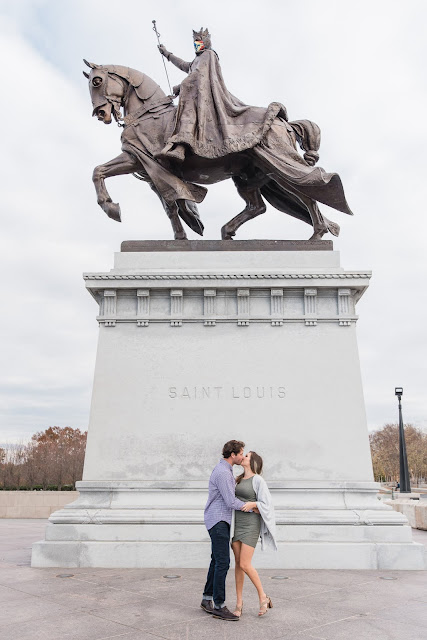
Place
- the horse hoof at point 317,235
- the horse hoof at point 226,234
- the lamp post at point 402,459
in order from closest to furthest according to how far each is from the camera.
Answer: the horse hoof at point 317,235
the horse hoof at point 226,234
the lamp post at point 402,459

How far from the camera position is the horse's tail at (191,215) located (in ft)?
42.7

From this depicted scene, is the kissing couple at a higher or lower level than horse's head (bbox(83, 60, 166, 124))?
lower

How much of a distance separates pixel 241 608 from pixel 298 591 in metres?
1.45

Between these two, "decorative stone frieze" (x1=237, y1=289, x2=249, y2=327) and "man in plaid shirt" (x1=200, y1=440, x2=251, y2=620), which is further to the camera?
"decorative stone frieze" (x1=237, y1=289, x2=249, y2=327)

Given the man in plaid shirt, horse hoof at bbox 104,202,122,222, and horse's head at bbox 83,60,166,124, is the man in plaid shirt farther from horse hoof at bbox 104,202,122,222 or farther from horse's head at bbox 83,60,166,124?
horse's head at bbox 83,60,166,124

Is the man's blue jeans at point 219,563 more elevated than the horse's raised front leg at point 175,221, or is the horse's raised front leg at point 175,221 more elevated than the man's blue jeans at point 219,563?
the horse's raised front leg at point 175,221

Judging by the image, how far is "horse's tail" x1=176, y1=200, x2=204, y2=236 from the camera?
1302 centimetres

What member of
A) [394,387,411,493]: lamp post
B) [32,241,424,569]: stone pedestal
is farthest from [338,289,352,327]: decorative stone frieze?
[394,387,411,493]: lamp post

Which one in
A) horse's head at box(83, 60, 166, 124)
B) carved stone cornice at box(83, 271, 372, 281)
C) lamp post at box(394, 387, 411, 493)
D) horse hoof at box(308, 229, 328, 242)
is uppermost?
horse's head at box(83, 60, 166, 124)

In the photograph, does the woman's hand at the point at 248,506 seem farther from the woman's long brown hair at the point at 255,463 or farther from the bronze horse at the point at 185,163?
the bronze horse at the point at 185,163

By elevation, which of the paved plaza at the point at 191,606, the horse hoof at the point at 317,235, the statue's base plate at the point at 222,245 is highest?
the horse hoof at the point at 317,235

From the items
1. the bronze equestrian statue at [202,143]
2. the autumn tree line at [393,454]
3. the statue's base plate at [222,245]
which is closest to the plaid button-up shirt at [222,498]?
the statue's base plate at [222,245]

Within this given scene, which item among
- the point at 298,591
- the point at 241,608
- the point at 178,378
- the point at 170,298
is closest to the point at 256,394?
the point at 178,378

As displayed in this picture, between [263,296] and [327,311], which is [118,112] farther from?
[327,311]
